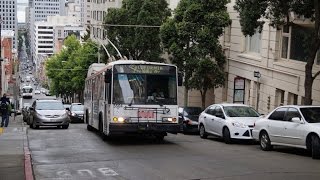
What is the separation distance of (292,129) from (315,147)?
1207 millimetres

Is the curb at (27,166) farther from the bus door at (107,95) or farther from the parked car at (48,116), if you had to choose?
the parked car at (48,116)

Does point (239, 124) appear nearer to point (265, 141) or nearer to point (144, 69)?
point (265, 141)

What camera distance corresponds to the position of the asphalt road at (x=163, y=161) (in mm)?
12084

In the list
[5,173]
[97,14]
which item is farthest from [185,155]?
[97,14]

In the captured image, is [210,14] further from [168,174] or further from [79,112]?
[168,174]

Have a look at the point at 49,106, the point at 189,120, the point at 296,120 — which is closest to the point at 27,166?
the point at 296,120

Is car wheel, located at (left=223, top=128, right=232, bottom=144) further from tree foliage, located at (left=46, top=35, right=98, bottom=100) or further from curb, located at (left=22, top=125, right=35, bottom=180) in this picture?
tree foliage, located at (left=46, top=35, right=98, bottom=100)

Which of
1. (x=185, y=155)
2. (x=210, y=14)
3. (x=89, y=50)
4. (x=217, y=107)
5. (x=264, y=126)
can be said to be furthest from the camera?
(x=89, y=50)

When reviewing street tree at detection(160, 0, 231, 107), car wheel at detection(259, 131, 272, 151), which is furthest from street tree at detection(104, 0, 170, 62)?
car wheel at detection(259, 131, 272, 151)

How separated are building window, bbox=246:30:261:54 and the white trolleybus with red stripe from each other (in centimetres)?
1320

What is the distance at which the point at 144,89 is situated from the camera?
1838 centimetres

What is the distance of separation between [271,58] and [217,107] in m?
7.73

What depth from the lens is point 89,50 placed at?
233 ft

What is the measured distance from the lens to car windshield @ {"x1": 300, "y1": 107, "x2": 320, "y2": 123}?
15520mm
